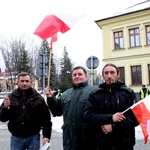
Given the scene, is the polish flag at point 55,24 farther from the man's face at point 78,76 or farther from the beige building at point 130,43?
the beige building at point 130,43

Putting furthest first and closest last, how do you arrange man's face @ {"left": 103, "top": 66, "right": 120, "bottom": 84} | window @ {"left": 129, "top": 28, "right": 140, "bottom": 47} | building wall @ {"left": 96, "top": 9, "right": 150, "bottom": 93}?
window @ {"left": 129, "top": 28, "right": 140, "bottom": 47} < building wall @ {"left": 96, "top": 9, "right": 150, "bottom": 93} < man's face @ {"left": 103, "top": 66, "right": 120, "bottom": 84}

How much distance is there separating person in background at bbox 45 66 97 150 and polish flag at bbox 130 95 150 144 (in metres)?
0.69

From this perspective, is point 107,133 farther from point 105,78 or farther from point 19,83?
point 19,83

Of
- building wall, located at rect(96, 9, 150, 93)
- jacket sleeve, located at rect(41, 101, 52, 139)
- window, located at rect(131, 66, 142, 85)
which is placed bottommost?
jacket sleeve, located at rect(41, 101, 52, 139)

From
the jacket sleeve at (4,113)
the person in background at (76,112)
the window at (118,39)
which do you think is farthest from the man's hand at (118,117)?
the window at (118,39)

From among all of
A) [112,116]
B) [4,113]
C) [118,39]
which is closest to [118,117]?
[112,116]

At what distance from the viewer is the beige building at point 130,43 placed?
27969 millimetres

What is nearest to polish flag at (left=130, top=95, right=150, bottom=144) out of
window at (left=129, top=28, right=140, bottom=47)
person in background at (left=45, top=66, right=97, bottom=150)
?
person in background at (left=45, top=66, right=97, bottom=150)

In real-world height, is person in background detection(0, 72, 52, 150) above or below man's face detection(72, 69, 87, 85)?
below

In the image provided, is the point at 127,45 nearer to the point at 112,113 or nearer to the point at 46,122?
the point at 46,122

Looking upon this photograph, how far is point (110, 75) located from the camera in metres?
3.52

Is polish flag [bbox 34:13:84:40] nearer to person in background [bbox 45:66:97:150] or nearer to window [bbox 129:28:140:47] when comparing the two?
person in background [bbox 45:66:97:150]

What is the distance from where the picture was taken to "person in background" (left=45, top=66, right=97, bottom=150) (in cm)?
369

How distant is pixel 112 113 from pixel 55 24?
1602 mm
